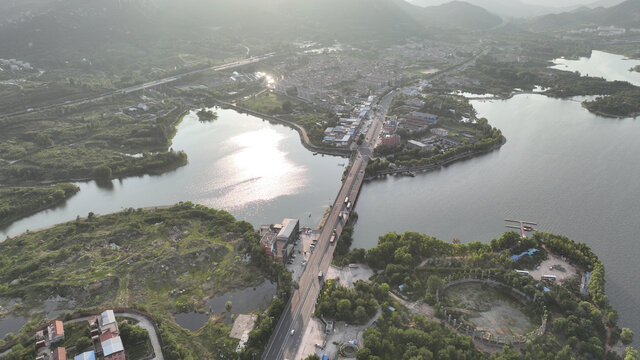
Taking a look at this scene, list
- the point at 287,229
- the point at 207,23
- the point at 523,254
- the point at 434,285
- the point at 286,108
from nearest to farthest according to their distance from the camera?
the point at 434,285
the point at 523,254
the point at 287,229
the point at 286,108
the point at 207,23

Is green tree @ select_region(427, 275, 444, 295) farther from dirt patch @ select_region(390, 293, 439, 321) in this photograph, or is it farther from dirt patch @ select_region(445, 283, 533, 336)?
dirt patch @ select_region(390, 293, 439, 321)

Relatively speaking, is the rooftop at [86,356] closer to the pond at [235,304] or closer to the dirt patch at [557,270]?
the pond at [235,304]

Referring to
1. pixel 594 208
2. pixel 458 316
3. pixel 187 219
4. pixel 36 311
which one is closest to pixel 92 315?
pixel 36 311

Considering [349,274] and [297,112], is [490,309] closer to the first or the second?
[349,274]

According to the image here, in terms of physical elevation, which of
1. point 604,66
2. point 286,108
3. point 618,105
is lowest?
point 286,108

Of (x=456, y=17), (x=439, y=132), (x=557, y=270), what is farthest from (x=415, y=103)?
(x=456, y=17)

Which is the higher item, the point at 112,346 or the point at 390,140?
the point at 390,140

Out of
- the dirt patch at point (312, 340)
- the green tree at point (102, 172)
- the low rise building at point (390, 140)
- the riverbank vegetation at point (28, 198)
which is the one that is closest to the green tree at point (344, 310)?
the dirt patch at point (312, 340)
